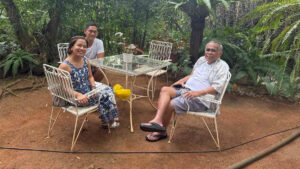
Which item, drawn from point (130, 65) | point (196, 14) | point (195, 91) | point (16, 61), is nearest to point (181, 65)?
point (196, 14)

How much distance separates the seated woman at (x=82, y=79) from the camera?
239cm

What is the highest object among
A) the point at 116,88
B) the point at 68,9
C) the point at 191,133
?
the point at 68,9

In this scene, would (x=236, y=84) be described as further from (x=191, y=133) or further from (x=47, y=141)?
(x=47, y=141)

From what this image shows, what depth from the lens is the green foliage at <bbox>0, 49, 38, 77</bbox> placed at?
391 centimetres

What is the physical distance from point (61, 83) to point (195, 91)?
1.36 meters

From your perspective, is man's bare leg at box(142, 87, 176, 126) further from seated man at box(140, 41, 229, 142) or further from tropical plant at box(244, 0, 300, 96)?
tropical plant at box(244, 0, 300, 96)

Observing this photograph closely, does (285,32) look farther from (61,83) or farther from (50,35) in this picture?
(50,35)

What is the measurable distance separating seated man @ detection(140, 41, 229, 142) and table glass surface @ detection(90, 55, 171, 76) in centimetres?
44

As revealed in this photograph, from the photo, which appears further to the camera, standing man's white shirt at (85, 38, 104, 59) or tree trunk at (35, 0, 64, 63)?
tree trunk at (35, 0, 64, 63)

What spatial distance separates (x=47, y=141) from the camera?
2.47m

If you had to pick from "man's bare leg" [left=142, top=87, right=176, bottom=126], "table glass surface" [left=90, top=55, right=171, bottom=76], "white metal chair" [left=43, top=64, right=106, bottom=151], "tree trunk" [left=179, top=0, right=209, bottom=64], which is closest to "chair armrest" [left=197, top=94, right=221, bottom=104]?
"man's bare leg" [left=142, top=87, right=176, bottom=126]

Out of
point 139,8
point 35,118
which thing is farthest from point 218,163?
point 139,8

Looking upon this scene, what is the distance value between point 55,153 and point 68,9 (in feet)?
10.1

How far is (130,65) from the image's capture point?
3066mm
